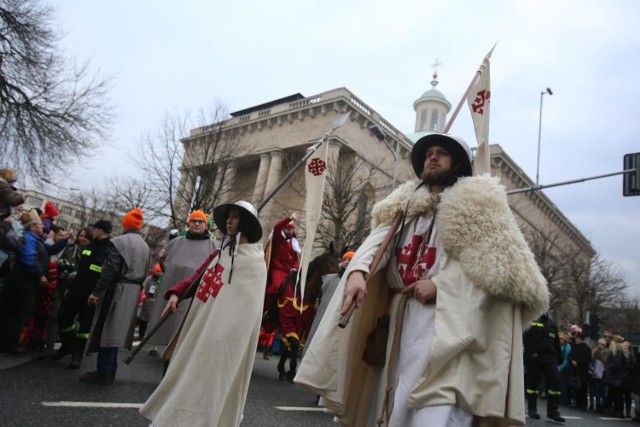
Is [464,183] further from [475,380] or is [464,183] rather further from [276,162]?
[276,162]

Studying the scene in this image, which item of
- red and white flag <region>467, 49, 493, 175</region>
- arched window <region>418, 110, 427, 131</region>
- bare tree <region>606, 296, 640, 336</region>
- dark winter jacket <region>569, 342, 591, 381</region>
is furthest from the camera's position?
arched window <region>418, 110, 427, 131</region>

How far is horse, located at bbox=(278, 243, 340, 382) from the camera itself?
8.08 m

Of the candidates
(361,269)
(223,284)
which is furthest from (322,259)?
(361,269)

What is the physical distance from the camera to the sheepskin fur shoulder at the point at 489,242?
2.45m

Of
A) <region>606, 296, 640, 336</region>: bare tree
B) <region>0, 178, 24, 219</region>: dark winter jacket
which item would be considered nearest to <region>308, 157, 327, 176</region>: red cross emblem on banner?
<region>0, 178, 24, 219</region>: dark winter jacket

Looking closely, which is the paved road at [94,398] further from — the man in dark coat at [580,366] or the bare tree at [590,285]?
the bare tree at [590,285]

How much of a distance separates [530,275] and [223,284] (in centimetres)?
256

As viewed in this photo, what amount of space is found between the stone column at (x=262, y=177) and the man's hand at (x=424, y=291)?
99.6 feet

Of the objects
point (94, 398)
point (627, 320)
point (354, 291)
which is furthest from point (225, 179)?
point (627, 320)

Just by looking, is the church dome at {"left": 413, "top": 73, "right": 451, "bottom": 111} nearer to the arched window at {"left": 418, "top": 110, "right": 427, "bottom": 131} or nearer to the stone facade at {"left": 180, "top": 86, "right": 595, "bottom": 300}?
the arched window at {"left": 418, "top": 110, "right": 427, "bottom": 131}

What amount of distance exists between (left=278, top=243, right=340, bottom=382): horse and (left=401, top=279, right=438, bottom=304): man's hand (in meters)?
5.10

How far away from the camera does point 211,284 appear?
4234 mm

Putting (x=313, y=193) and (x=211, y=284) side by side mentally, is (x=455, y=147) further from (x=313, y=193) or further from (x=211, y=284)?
(x=313, y=193)

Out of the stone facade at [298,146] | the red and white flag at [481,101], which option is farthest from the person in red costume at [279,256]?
the stone facade at [298,146]
